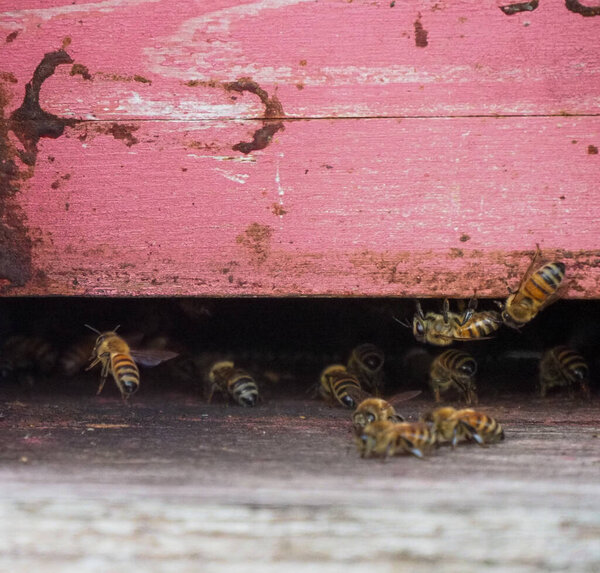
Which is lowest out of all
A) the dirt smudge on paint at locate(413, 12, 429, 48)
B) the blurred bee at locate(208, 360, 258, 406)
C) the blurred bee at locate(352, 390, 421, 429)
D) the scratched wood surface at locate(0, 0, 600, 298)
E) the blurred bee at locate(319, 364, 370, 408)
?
the blurred bee at locate(208, 360, 258, 406)

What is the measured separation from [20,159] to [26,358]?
4.70 ft

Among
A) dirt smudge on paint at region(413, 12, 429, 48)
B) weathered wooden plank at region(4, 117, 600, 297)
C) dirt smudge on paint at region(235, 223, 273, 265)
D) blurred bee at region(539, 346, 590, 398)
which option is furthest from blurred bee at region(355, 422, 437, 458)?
blurred bee at region(539, 346, 590, 398)

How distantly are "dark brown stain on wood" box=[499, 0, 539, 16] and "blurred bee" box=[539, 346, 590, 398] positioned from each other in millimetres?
1282

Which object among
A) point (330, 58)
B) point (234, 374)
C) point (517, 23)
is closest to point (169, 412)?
point (234, 374)

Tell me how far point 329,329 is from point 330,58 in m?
1.68

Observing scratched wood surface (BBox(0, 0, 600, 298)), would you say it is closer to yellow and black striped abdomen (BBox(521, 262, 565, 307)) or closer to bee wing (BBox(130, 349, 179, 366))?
yellow and black striped abdomen (BBox(521, 262, 565, 307))

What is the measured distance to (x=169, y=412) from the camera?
1.90 m

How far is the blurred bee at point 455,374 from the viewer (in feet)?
7.42

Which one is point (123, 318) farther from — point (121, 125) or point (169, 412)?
point (121, 125)

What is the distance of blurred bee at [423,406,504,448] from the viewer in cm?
141

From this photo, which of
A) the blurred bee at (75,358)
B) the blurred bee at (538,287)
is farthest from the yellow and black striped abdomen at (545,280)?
the blurred bee at (75,358)

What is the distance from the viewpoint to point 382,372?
2697 millimetres

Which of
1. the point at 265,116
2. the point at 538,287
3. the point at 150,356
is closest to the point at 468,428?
the point at 538,287

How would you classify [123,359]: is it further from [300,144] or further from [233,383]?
[300,144]
